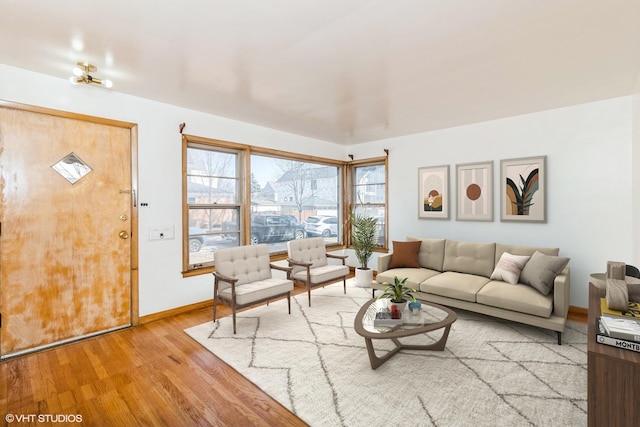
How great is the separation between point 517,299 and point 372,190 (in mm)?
3414

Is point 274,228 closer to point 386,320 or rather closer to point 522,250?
point 386,320

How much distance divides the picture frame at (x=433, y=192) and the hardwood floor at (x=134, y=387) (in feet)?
12.8

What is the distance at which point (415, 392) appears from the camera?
2.25m

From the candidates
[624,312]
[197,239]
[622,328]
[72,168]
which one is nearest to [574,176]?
[624,312]

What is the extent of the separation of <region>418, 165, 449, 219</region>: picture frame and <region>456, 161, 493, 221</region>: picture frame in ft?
0.62

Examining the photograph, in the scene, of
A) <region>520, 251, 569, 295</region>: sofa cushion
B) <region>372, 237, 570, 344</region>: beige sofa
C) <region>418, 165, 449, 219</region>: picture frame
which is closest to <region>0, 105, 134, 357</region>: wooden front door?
<region>372, 237, 570, 344</region>: beige sofa

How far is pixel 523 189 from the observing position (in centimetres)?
421

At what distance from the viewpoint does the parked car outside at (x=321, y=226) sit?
5973mm

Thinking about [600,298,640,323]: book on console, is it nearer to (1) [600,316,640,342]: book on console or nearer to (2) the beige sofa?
(1) [600,316,640,342]: book on console

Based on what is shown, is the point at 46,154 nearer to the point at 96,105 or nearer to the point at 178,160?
the point at 96,105

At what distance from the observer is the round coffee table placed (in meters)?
2.46

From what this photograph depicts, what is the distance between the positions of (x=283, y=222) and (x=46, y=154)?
3.29m

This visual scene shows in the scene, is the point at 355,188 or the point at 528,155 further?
the point at 355,188

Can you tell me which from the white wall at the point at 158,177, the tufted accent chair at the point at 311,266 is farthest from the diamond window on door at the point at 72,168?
the tufted accent chair at the point at 311,266
